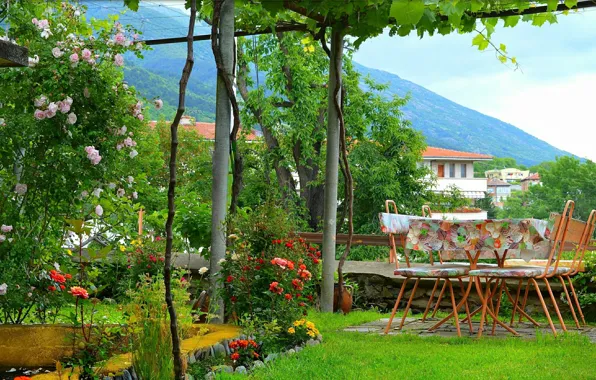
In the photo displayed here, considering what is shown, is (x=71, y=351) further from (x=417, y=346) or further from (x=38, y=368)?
(x=417, y=346)

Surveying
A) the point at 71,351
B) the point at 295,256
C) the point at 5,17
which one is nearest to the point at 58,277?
the point at 71,351

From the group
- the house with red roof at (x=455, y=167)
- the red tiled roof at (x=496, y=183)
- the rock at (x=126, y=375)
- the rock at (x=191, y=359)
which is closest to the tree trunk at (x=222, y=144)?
the rock at (x=191, y=359)

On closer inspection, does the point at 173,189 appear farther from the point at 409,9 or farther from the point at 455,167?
the point at 455,167

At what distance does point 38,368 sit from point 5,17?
9.34ft

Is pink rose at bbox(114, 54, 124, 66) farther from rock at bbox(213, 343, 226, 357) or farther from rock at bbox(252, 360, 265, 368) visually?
rock at bbox(252, 360, 265, 368)

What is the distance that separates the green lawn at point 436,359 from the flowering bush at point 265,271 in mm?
289

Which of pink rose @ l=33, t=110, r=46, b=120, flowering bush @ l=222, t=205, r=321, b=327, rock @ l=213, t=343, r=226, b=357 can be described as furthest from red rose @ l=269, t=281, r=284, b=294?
pink rose @ l=33, t=110, r=46, b=120

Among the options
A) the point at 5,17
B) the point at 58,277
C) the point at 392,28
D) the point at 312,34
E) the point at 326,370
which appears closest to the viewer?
the point at 58,277

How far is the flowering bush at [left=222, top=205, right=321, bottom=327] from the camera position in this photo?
3.88 meters

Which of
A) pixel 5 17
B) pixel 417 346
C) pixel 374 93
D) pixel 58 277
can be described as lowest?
pixel 417 346

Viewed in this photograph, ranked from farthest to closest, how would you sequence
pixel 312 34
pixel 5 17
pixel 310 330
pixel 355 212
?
pixel 355 212 < pixel 312 34 < pixel 5 17 < pixel 310 330

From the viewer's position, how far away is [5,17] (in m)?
4.99

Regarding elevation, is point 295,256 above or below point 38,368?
above

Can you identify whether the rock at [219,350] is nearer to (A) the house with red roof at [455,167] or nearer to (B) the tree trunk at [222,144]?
(B) the tree trunk at [222,144]
